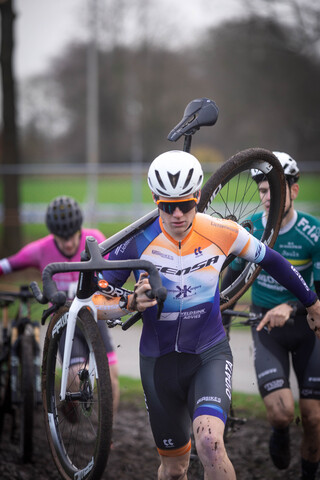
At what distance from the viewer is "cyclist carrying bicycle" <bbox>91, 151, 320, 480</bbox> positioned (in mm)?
3680

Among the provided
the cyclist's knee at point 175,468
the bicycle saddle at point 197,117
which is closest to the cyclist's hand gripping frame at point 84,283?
the cyclist's knee at point 175,468

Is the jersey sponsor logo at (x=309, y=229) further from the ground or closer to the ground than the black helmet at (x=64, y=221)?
further from the ground

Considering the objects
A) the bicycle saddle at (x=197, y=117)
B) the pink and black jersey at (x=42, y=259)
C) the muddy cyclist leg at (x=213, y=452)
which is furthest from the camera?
the pink and black jersey at (x=42, y=259)

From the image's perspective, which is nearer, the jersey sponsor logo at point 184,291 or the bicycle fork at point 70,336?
the bicycle fork at point 70,336

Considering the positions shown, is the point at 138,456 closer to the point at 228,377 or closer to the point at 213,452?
the point at 228,377

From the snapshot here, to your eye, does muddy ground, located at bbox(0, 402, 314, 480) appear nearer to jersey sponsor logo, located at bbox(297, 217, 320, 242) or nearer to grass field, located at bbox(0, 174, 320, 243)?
jersey sponsor logo, located at bbox(297, 217, 320, 242)

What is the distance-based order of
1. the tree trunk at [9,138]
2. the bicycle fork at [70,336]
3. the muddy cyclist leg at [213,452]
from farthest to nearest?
the tree trunk at [9,138] < the bicycle fork at [70,336] < the muddy cyclist leg at [213,452]

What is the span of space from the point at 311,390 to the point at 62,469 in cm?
215

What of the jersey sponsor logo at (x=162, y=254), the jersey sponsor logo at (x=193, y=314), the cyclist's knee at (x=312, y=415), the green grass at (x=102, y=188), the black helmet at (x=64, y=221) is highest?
Answer: the jersey sponsor logo at (x=162, y=254)

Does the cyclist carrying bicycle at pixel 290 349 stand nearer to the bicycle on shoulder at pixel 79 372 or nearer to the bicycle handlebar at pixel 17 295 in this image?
the bicycle on shoulder at pixel 79 372

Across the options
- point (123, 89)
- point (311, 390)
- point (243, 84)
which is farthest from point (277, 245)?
point (123, 89)

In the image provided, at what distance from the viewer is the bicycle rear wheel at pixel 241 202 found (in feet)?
13.7

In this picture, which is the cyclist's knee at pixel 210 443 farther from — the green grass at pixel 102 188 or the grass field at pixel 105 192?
the green grass at pixel 102 188

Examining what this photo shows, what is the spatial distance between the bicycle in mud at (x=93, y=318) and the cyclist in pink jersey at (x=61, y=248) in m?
1.69
